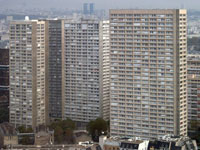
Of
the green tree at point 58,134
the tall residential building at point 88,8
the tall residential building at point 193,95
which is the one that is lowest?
the green tree at point 58,134

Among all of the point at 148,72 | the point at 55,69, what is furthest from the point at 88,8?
the point at 148,72

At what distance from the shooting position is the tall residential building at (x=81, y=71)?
79.1 feet

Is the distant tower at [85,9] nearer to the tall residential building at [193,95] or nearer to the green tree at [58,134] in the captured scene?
the tall residential building at [193,95]

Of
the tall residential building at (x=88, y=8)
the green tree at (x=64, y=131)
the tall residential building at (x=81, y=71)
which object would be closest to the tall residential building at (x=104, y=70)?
the tall residential building at (x=81, y=71)

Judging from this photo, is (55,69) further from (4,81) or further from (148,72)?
(148,72)

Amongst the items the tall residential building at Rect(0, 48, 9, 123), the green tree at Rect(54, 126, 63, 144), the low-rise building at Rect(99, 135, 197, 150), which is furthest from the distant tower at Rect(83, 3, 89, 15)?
the low-rise building at Rect(99, 135, 197, 150)

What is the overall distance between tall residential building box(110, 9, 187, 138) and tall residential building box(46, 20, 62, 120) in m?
5.74

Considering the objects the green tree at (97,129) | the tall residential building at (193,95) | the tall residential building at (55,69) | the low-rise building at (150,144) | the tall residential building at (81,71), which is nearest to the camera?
the low-rise building at (150,144)

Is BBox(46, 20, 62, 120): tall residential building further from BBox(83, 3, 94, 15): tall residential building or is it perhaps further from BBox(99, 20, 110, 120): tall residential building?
BBox(99, 20, 110, 120): tall residential building

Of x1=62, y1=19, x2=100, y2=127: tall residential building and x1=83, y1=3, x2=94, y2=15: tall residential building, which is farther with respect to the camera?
x1=83, y1=3, x2=94, y2=15: tall residential building

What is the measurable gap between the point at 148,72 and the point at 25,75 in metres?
6.46

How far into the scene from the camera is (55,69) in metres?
25.0

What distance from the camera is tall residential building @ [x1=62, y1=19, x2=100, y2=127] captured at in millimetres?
24109

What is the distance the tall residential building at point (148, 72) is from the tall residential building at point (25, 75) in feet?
16.8
